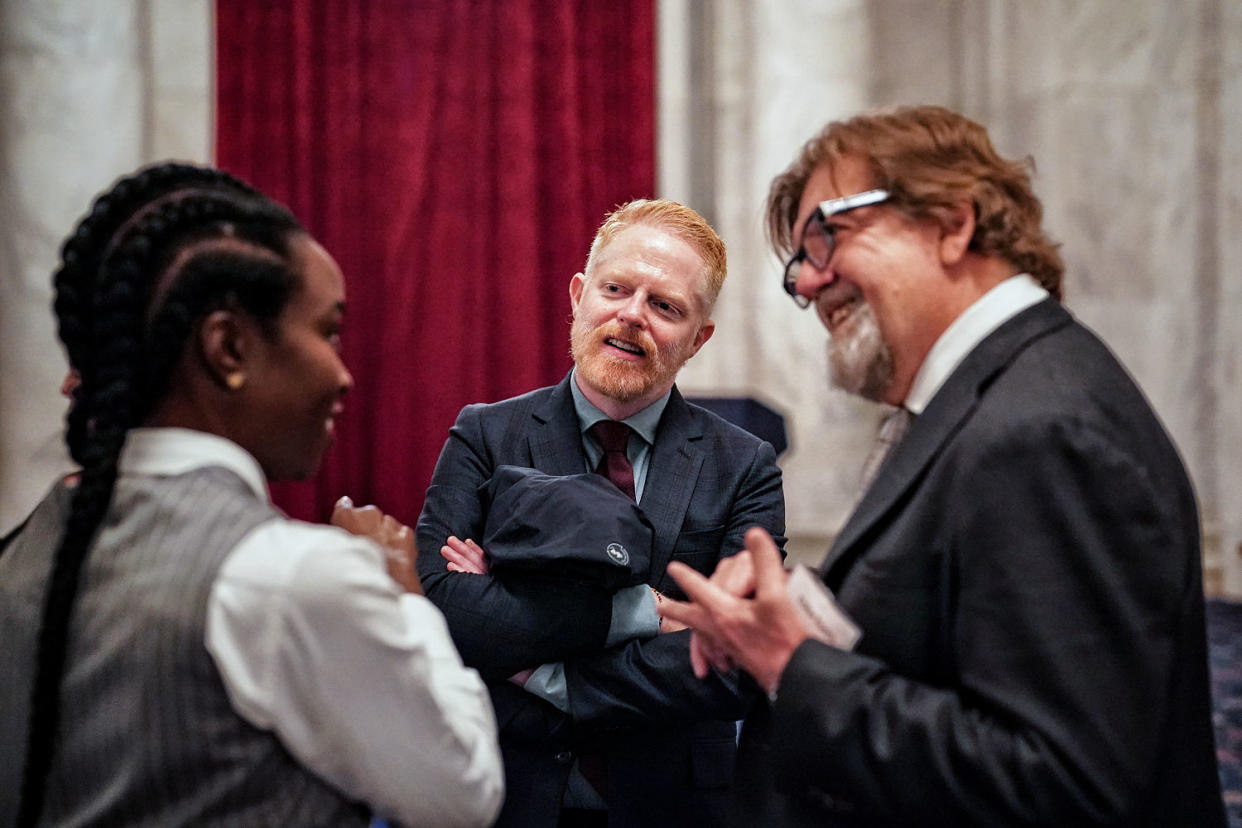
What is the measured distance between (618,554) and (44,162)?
4746 mm

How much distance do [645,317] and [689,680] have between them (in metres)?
0.83

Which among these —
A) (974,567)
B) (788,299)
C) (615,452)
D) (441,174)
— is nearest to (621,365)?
(615,452)

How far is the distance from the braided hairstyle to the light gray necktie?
3.08 feet

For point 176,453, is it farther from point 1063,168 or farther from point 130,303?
point 1063,168

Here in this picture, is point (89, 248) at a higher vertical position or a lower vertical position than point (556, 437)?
higher

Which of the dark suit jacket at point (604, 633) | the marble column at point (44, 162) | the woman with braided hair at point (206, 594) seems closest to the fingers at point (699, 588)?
the woman with braided hair at point (206, 594)

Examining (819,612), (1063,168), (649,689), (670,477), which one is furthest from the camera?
(1063,168)

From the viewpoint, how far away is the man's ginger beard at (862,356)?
62.1 inches

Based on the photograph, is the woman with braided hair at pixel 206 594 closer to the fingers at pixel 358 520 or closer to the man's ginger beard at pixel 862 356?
the fingers at pixel 358 520

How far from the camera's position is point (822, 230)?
1.64 metres

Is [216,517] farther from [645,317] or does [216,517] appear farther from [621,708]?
[645,317]

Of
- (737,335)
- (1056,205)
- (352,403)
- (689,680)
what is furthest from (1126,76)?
(689,680)

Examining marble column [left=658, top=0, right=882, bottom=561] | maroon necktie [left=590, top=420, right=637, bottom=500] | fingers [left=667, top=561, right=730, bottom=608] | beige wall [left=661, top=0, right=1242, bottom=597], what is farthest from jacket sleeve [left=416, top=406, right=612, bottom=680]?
beige wall [left=661, top=0, right=1242, bottom=597]

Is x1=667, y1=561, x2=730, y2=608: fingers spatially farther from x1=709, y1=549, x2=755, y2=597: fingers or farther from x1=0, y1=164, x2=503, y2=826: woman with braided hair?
x1=0, y1=164, x2=503, y2=826: woman with braided hair
